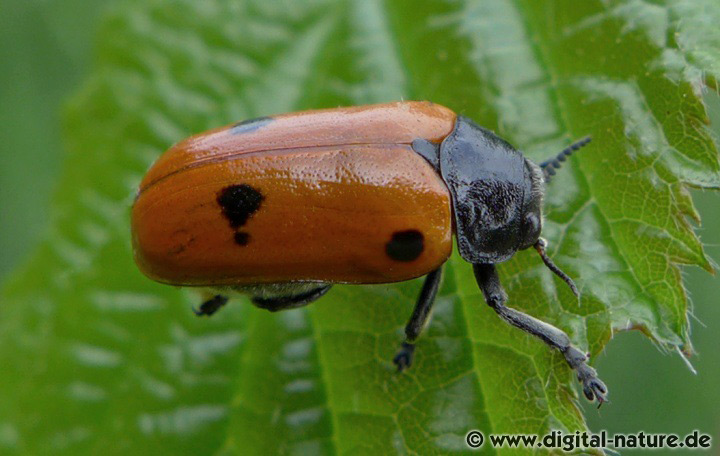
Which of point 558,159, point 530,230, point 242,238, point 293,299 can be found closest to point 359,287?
point 293,299

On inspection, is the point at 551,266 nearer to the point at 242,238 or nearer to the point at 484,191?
the point at 484,191

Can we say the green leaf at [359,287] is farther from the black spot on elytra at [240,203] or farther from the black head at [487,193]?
the black spot on elytra at [240,203]

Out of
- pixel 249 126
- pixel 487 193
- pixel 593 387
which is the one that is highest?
pixel 249 126

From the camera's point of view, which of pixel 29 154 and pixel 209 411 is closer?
pixel 209 411

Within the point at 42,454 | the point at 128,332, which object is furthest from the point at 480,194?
the point at 42,454

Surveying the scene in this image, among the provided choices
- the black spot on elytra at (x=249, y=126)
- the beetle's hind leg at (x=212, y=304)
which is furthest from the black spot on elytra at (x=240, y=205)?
the beetle's hind leg at (x=212, y=304)

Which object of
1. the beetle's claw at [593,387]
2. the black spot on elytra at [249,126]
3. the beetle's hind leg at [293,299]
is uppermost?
the black spot on elytra at [249,126]

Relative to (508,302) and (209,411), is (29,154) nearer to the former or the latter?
(209,411)
